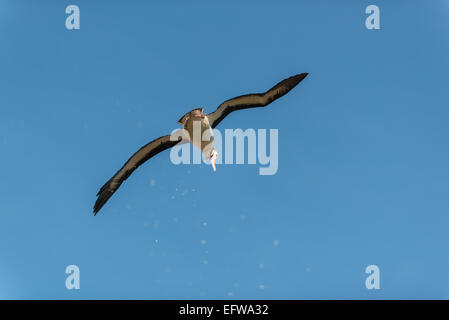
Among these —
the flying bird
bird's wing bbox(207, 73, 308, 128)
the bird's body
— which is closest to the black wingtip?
the flying bird

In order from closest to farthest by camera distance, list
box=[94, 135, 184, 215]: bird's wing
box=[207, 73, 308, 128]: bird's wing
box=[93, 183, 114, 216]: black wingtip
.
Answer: box=[207, 73, 308, 128]: bird's wing → box=[93, 183, 114, 216]: black wingtip → box=[94, 135, 184, 215]: bird's wing

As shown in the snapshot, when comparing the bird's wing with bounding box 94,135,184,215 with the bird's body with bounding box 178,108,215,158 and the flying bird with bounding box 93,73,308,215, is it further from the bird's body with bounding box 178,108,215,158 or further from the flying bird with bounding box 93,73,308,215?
the bird's body with bounding box 178,108,215,158

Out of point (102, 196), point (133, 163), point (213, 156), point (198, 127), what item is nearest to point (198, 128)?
point (198, 127)

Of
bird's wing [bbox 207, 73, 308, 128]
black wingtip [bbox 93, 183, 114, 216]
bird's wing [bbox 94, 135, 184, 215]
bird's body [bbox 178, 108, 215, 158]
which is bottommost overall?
black wingtip [bbox 93, 183, 114, 216]

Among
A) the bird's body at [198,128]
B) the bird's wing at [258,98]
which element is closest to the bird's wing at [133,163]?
the bird's body at [198,128]

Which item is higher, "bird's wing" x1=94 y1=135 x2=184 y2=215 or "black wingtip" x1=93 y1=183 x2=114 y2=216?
"bird's wing" x1=94 y1=135 x2=184 y2=215

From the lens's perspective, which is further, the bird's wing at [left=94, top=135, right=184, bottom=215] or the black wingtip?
the bird's wing at [left=94, top=135, right=184, bottom=215]

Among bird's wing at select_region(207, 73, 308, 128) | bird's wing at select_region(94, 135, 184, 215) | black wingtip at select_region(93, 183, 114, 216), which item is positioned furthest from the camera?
bird's wing at select_region(94, 135, 184, 215)
